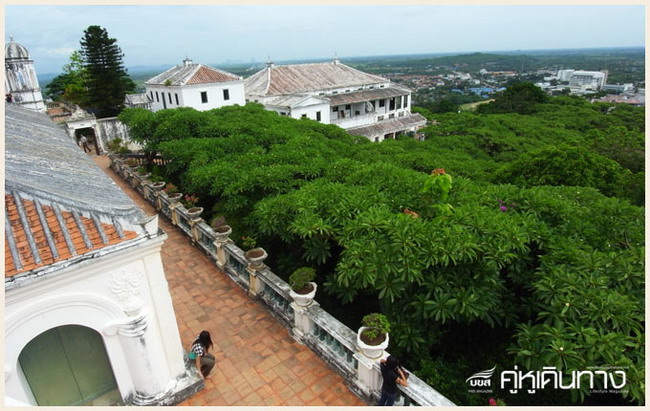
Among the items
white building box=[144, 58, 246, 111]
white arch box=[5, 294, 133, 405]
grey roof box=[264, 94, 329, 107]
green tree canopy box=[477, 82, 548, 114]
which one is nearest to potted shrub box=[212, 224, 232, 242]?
white arch box=[5, 294, 133, 405]

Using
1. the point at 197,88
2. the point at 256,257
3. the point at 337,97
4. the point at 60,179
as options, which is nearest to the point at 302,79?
the point at 337,97

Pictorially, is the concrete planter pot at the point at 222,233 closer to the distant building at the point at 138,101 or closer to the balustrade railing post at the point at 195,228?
the balustrade railing post at the point at 195,228

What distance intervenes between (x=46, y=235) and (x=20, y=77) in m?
23.6

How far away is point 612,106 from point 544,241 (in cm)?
4629

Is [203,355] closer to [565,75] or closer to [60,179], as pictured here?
[60,179]

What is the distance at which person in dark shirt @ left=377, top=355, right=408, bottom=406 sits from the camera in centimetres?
573

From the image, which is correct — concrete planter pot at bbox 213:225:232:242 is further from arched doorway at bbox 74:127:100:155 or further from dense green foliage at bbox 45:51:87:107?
dense green foliage at bbox 45:51:87:107

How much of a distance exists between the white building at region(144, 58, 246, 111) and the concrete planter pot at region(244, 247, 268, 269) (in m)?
25.9

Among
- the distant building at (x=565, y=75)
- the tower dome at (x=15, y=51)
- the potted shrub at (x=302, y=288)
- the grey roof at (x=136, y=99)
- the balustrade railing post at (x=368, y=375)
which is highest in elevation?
the tower dome at (x=15, y=51)

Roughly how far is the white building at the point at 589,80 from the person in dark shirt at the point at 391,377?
106478 mm

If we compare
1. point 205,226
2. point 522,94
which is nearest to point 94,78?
point 205,226

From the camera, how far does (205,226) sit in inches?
423

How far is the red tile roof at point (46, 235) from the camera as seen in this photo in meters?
4.78

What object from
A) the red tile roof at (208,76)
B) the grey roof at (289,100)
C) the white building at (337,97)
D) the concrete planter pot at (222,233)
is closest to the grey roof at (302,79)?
the white building at (337,97)
